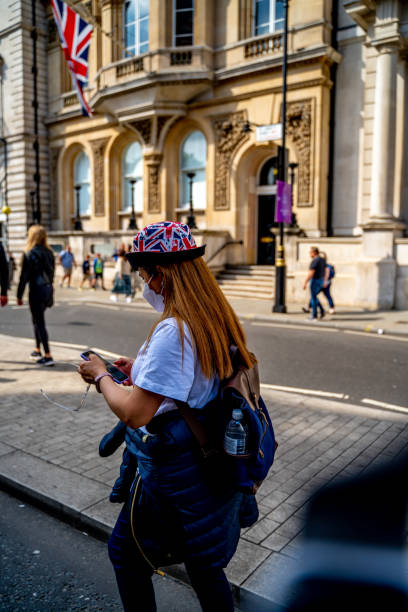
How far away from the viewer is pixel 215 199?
2120 cm

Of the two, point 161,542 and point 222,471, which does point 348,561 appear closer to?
point 222,471

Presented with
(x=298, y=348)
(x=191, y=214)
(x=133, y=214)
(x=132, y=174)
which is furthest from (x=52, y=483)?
(x=132, y=174)

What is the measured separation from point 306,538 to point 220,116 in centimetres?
2075

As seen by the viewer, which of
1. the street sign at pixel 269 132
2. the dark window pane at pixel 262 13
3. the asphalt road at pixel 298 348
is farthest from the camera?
the dark window pane at pixel 262 13

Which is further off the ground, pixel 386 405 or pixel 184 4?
pixel 184 4

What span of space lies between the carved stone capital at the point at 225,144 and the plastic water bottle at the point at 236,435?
19.4m

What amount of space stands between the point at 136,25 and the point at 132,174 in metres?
6.07

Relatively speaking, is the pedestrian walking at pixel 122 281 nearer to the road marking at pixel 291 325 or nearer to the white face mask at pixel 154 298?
the road marking at pixel 291 325

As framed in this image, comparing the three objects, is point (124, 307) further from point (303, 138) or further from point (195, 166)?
point (195, 166)

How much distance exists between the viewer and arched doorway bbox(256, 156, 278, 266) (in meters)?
20.9

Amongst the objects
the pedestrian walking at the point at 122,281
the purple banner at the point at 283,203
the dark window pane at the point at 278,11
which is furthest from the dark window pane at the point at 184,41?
the purple banner at the point at 283,203

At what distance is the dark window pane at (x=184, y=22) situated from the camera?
827 inches

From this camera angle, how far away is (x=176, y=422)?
185 centimetres

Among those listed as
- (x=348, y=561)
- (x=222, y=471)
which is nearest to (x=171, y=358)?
(x=222, y=471)
